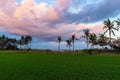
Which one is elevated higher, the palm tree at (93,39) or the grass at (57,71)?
the palm tree at (93,39)

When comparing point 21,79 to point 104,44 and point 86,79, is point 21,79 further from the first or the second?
point 104,44

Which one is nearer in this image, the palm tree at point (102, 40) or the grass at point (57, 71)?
the grass at point (57, 71)

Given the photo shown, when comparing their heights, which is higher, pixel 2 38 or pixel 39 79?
pixel 2 38

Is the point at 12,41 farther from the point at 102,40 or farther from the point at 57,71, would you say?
the point at 57,71

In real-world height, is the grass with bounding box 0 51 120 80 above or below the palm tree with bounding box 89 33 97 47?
below

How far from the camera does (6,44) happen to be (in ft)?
403

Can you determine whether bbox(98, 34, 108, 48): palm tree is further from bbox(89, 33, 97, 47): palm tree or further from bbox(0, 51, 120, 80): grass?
bbox(0, 51, 120, 80): grass

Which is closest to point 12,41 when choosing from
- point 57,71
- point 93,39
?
point 93,39

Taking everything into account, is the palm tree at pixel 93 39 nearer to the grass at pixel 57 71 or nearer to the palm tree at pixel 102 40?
the palm tree at pixel 102 40

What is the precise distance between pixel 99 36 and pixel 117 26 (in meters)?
7.01

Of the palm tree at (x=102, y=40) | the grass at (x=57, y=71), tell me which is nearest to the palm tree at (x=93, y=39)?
the palm tree at (x=102, y=40)

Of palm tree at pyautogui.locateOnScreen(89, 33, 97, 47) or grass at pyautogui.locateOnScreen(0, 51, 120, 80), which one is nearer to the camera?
grass at pyautogui.locateOnScreen(0, 51, 120, 80)

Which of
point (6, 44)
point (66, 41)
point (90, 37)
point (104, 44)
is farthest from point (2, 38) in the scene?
point (104, 44)

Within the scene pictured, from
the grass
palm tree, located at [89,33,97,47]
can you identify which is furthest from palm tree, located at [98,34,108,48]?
the grass
